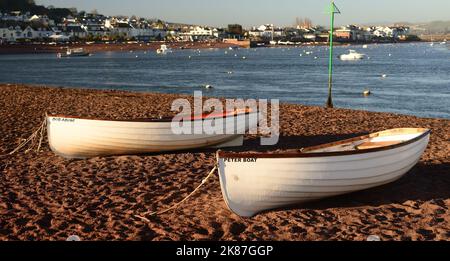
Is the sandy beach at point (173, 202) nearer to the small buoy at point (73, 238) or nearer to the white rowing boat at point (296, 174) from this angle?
the small buoy at point (73, 238)

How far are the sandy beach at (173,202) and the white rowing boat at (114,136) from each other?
30 cm

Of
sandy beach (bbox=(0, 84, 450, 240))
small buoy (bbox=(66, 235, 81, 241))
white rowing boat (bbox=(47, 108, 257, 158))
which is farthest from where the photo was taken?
white rowing boat (bbox=(47, 108, 257, 158))

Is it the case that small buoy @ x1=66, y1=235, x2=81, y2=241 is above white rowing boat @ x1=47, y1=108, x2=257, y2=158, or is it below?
below

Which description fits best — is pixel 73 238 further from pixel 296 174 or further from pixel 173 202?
pixel 296 174

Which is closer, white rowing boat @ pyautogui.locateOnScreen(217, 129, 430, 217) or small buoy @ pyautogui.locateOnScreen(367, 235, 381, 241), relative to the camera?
small buoy @ pyautogui.locateOnScreen(367, 235, 381, 241)

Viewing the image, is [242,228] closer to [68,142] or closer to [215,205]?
[215,205]

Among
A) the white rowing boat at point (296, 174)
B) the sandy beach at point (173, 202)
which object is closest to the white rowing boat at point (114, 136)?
the sandy beach at point (173, 202)

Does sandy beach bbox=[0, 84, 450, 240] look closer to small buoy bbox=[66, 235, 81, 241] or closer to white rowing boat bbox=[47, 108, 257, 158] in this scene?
small buoy bbox=[66, 235, 81, 241]

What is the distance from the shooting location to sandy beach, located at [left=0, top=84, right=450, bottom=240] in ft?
28.6

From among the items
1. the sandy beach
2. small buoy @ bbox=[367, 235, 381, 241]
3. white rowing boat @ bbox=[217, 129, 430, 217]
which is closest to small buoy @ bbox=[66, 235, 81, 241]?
the sandy beach

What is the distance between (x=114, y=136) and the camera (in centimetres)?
1362

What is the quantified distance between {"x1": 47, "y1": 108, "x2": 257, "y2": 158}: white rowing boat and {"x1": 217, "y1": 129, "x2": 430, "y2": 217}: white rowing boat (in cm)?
526
